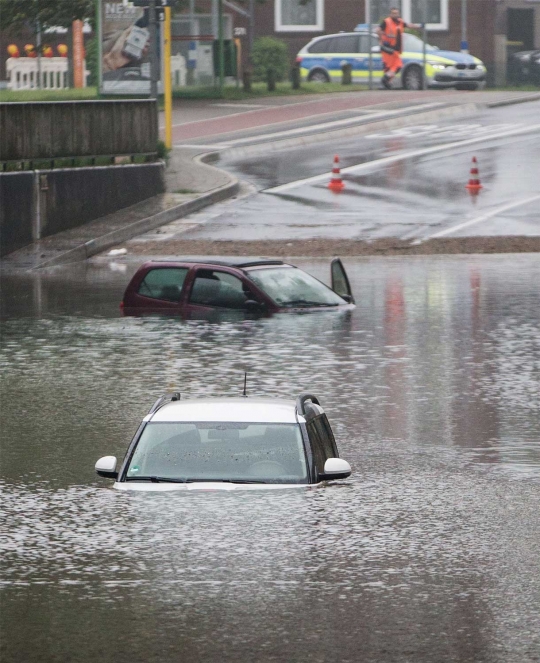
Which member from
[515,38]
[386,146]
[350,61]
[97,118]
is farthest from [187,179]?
[515,38]

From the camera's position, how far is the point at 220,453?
10359 mm

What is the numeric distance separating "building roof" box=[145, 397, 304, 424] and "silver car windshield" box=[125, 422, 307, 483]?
45 millimetres

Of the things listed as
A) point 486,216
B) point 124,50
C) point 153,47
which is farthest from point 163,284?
point 124,50

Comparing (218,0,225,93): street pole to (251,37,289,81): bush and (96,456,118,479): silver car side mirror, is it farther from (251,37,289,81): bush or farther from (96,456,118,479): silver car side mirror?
(96,456,118,479): silver car side mirror

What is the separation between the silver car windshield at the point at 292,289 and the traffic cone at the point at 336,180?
44.4 feet

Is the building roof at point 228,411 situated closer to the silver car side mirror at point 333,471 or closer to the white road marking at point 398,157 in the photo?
the silver car side mirror at point 333,471

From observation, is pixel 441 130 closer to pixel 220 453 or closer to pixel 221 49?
pixel 221 49

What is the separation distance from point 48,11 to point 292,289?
28.9 m

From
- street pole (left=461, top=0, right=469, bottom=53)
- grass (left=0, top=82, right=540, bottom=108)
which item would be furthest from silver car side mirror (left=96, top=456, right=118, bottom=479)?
street pole (left=461, top=0, right=469, bottom=53)

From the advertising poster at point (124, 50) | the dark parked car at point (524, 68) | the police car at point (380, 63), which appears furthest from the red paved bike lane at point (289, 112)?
the dark parked car at point (524, 68)

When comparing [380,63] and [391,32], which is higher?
[391,32]

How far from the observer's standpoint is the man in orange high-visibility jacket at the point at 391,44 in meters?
55.4

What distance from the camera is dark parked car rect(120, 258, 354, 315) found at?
901 inches

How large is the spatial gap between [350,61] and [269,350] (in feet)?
135
